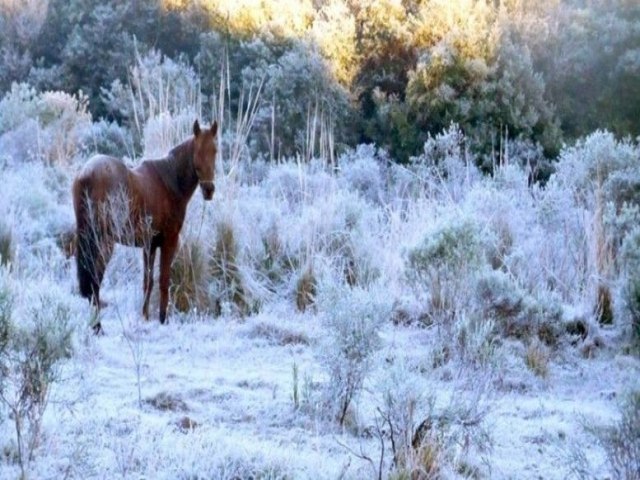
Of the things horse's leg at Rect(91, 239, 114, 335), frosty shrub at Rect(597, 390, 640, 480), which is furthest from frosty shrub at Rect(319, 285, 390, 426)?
horse's leg at Rect(91, 239, 114, 335)

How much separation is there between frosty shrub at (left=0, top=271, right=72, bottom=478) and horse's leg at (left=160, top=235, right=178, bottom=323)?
11.5ft

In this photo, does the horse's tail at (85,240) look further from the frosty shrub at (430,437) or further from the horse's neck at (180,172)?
the frosty shrub at (430,437)

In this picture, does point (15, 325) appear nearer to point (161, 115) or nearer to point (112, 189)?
point (112, 189)

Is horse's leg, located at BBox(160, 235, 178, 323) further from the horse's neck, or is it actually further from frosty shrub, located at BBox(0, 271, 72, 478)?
frosty shrub, located at BBox(0, 271, 72, 478)

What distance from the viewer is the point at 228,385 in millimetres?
5293

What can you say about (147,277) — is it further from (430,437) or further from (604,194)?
(430,437)

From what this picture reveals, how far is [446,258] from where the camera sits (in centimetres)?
685

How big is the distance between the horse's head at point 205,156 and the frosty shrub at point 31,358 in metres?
3.66

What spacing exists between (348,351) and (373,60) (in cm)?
1526

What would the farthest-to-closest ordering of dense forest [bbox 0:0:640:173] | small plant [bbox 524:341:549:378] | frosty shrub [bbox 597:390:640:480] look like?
dense forest [bbox 0:0:640:173]
small plant [bbox 524:341:549:378]
frosty shrub [bbox 597:390:640:480]

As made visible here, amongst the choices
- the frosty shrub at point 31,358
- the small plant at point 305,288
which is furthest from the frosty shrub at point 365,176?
the frosty shrub at point 31,358

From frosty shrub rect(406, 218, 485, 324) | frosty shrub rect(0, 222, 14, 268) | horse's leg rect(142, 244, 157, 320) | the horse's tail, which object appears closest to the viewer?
frosty shrub rect(406, 218, 485, 324)

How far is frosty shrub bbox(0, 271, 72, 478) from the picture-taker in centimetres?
379

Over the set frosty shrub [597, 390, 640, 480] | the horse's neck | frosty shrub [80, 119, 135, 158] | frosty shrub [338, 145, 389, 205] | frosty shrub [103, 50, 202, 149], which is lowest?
frosty shrub [338, 145, 389, 205]
